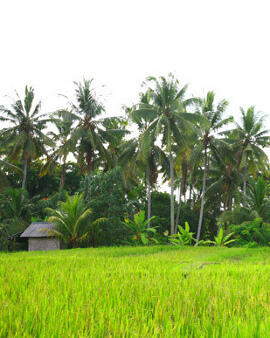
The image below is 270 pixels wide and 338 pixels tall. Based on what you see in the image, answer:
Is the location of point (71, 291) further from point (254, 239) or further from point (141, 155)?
point (141, 155)

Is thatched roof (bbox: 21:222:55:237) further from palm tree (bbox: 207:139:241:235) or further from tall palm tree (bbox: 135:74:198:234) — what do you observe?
palm tree (bbox: 207:139:241:235)

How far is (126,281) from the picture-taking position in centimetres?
349

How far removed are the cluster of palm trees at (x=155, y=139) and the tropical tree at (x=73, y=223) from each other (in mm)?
5495

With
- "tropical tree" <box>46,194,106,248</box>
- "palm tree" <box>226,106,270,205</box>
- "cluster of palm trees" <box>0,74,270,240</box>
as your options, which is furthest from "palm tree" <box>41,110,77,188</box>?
"palm tree" <box>226,106,270,205</box>

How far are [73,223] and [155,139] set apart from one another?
7381 millimetres

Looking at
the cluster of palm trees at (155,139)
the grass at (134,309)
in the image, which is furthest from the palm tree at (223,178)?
the grass at (134,309)

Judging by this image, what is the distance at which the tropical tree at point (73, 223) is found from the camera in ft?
46.2

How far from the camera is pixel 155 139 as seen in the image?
61.7 ft

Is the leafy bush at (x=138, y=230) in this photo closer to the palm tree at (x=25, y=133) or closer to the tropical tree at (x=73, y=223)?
the tropical tree at (x=73, y=223)

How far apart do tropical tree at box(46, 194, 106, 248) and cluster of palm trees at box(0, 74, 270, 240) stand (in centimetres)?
549

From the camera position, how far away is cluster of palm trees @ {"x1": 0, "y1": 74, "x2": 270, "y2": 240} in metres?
19.0

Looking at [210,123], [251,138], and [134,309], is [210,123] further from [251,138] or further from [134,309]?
[134,309]

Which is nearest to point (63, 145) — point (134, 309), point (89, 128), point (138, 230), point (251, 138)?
point (89, 128)

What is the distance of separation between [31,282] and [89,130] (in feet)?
57.9
